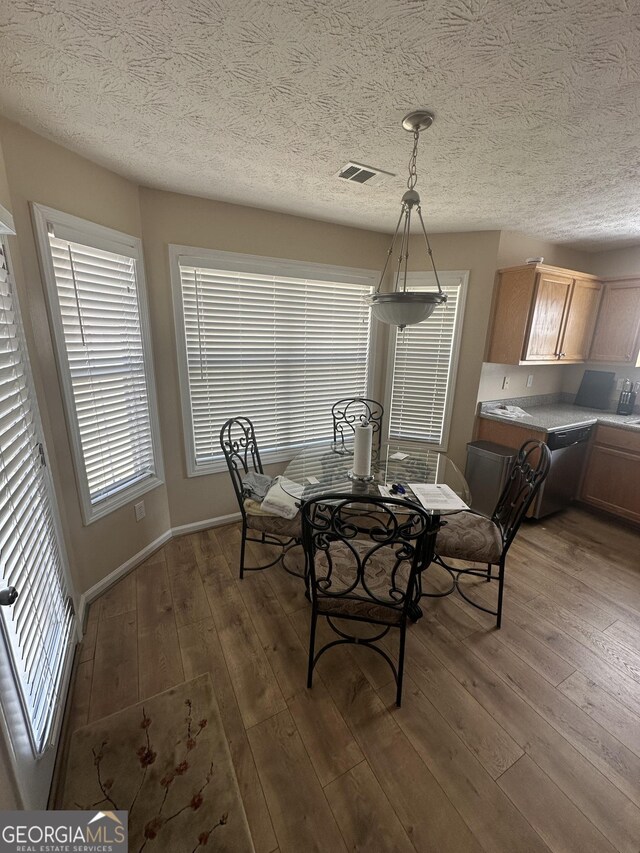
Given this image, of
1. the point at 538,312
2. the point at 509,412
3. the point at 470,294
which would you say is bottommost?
the point at 509,412

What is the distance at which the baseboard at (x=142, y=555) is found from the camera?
6.94ft

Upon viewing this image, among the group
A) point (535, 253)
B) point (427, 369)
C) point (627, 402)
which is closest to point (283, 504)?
point (427, 369)

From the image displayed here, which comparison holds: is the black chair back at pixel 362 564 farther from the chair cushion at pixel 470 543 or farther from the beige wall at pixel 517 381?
the beige wall at pixel 517 381

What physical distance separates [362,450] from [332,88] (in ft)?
5.44

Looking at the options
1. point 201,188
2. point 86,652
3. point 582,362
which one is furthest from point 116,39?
point 582,362

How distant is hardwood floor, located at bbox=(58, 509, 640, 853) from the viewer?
121 centimetres

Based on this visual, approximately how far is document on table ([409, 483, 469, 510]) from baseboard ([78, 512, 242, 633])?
176 cm

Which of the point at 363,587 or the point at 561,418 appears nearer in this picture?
the point at 363,587

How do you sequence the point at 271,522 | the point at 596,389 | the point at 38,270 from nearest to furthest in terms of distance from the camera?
the point at 38,270, the point at 271,522, the point at 596,389

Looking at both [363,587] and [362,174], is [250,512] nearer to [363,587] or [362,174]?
[363,587]

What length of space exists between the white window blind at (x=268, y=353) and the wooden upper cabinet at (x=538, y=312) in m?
1.25

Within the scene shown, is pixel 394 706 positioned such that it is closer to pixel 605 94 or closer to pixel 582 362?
pixel 605 94

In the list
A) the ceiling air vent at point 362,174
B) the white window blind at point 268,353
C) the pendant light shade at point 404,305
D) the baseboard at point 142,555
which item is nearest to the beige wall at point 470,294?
the white window blind at point 268,353

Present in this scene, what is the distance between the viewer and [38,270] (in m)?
1.72
